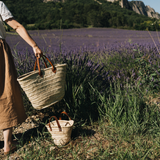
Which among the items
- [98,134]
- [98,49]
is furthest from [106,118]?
[98,49]

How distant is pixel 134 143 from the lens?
152 cm

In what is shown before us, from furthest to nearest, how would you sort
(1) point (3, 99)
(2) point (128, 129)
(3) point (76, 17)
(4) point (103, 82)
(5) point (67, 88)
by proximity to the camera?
1. (3) point (76, 17)
2. (4) point (103, 82)
3. (5) point (67, 88)
4. (2) point (128, 129)
5. (1) point (3, 99)

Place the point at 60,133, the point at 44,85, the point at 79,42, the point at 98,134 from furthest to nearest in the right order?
the point at 79,42 → the point at 98,134 → the point at 60,133 → the point at 44,85

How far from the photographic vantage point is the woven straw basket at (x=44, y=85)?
51.5 inches

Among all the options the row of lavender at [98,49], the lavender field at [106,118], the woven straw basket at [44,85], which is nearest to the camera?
the woven straw basket at [44,85]

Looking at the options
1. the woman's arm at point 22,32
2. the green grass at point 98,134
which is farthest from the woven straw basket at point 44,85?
the green grass at point 98,134

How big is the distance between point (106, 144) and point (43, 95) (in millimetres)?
710

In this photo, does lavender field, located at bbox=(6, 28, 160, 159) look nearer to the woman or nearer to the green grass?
the green grass

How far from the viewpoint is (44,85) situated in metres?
1.38

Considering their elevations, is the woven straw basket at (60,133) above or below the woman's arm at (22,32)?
below

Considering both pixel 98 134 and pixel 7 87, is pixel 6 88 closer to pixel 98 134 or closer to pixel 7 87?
pixel 7 87

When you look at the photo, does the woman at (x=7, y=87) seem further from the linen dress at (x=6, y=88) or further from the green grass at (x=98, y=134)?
the green grass at (x=98, y=134)

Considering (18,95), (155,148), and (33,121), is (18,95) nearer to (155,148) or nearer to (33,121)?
(33,121)

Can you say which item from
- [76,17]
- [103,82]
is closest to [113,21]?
[76,17]
